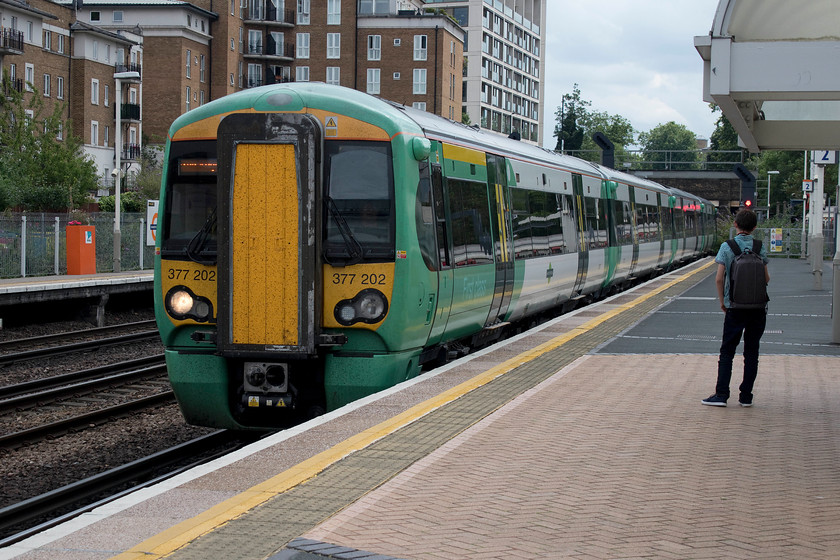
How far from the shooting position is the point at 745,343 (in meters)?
9.83

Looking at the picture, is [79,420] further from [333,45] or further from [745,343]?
[333,45]

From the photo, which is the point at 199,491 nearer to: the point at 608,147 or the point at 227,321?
the point at 227,321

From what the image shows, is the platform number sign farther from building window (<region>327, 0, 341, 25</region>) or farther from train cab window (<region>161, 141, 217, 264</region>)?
building window (<region>327, 0, 341, 25</region>)

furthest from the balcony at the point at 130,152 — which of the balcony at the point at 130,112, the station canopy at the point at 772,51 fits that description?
the station canopy at the point at 772,51

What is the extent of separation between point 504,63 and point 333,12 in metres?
33.3

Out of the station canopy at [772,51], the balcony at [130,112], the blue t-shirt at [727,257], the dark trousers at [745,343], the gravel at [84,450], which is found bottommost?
the gravel at [84,450]

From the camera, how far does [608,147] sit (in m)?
62.7

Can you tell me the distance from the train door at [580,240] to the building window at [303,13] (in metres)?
73.3

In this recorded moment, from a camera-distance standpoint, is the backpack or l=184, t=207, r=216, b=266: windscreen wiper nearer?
the backpack

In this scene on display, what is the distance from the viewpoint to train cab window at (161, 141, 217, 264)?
990 centimetres

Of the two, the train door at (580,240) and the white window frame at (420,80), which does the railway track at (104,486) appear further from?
the white window frame at (420,80)

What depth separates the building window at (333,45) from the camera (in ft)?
295

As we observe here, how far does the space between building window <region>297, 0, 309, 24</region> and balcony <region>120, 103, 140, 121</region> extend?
855 inches

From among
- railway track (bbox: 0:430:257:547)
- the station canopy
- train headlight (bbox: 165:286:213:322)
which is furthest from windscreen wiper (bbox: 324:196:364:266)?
the station canopy
